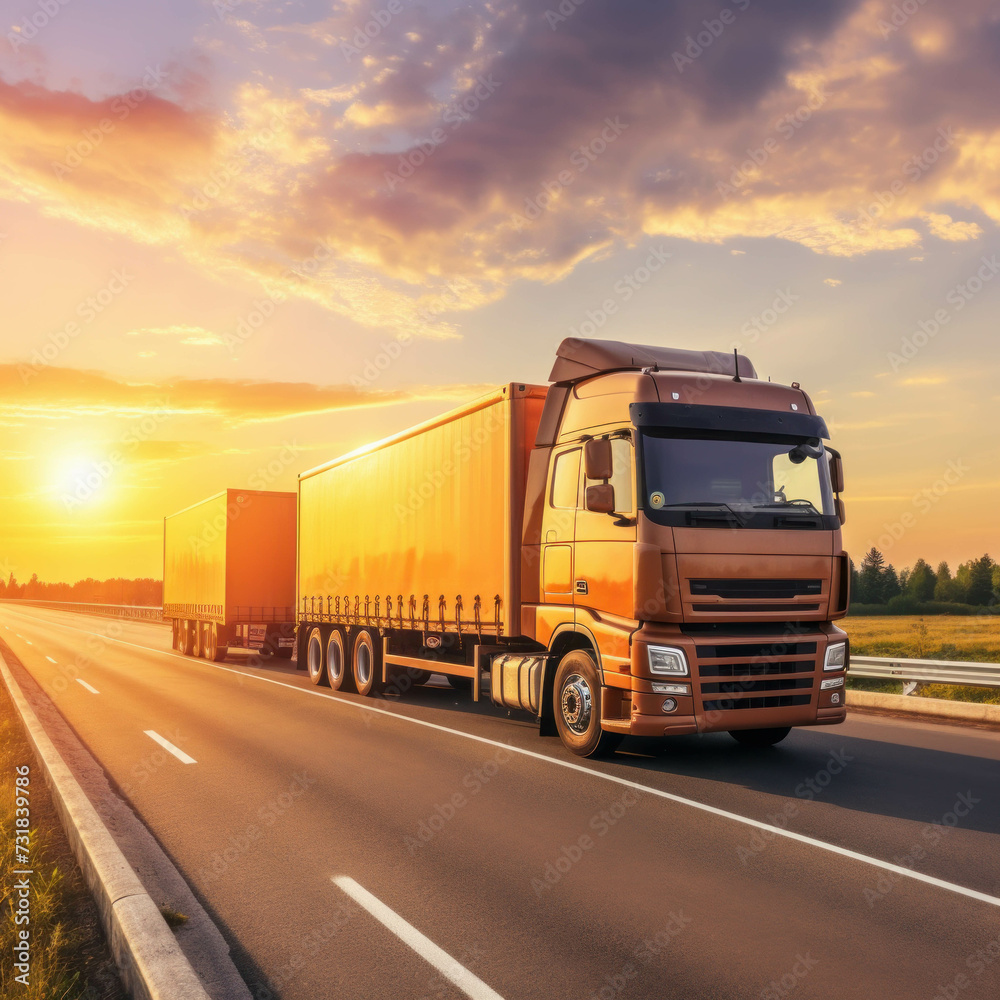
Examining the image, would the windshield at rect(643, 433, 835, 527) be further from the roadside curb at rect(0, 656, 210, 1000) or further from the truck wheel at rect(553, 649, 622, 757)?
the roadside curb at rect(0, 656, 210, 1000)

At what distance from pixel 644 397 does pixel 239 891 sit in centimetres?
568

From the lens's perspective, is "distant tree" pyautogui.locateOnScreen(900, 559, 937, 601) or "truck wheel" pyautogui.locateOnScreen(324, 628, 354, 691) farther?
"distant tree" pyautogui.locateOnScreen(900, 559, 937, 601)

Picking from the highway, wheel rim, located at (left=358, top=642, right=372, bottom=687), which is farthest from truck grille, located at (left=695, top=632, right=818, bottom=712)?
wheel rim, located at (left=358, top=642, right=372, bottom=687)

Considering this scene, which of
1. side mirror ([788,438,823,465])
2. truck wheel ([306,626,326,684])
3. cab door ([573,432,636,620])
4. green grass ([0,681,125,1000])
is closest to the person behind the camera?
green grass ([0,681,125,1000])

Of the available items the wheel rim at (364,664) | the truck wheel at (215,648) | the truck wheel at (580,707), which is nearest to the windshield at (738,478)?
the truck wheel at (580,707)

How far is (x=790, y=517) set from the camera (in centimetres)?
905

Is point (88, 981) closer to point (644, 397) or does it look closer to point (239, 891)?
point (239, 891)

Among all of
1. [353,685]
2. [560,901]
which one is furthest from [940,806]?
[353,685]

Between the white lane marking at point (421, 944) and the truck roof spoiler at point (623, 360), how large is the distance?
5.89 m

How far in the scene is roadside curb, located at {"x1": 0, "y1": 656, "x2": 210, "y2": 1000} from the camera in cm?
386

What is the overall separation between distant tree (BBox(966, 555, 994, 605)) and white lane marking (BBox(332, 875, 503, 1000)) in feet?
416

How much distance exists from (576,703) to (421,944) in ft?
16.7

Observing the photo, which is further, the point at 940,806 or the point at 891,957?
the point at 940,806

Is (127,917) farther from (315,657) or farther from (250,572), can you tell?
(250,572)
